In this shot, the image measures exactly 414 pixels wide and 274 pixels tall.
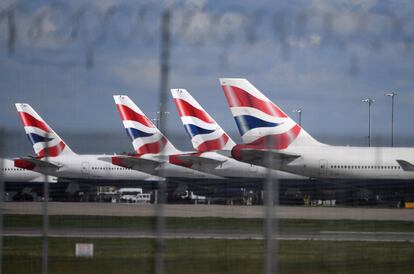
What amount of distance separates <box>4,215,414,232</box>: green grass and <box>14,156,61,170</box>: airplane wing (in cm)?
64

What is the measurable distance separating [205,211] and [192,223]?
0.25m

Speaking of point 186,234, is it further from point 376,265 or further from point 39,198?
point 376,265

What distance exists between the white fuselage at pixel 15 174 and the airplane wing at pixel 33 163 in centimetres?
9

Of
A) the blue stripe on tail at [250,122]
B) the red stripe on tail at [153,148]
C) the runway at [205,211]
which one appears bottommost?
the runway at [205,211]

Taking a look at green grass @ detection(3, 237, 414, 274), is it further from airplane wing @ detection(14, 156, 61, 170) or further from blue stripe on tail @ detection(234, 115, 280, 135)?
blue stripe on tail @ detection(234, 115, 280, 135)

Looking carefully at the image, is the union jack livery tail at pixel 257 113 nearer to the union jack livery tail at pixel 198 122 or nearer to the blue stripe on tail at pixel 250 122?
the blue stripe on tail at pixel 250 122

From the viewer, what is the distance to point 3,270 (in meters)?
10.7

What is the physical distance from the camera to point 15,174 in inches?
460

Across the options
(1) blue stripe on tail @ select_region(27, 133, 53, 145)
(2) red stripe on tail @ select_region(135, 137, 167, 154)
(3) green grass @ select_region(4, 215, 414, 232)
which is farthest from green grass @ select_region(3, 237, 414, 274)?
(1) blue stripe on tail @ select_region(27, 133, 53, 145)

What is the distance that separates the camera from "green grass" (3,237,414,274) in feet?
32.2

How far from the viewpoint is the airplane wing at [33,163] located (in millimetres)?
9105

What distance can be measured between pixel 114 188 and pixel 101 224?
626 mm

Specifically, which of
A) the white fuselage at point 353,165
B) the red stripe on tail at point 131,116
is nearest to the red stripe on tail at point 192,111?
the white fuselage at point 353,165

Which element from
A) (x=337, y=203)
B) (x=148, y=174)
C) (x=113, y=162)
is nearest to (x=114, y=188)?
(x=148, y=174)
